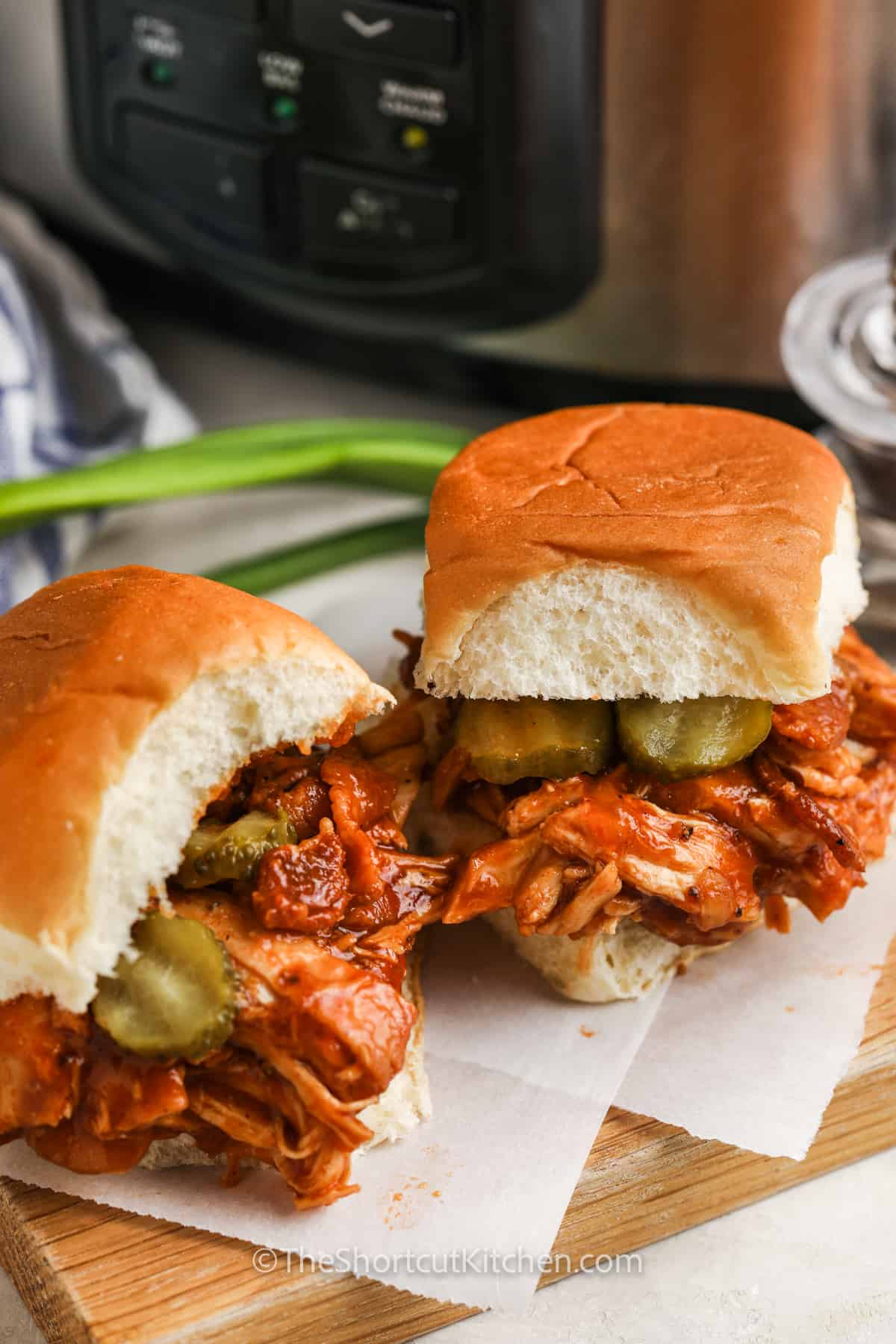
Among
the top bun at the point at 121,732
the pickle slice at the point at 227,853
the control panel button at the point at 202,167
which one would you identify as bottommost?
the pickle slice at the point at 227,853

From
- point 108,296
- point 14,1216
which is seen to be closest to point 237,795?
point 14,1216

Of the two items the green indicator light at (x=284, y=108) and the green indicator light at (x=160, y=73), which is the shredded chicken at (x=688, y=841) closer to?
the green indicator light at (x=284, y=108)

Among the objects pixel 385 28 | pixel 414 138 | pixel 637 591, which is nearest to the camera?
pixel 637 591

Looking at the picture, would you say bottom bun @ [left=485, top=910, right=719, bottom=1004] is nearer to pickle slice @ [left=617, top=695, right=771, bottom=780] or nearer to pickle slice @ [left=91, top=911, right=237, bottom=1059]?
pickle slice @ [left=617, top=695, right=771, bottom=780]

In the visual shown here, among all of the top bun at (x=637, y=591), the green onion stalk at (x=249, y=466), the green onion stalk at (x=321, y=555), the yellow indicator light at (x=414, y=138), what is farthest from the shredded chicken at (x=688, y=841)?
the yellow indicator light at (x=414, y=138)

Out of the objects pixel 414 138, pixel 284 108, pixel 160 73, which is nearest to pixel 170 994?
pixel 414 138

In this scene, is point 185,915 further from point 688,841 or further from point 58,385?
point 58,385

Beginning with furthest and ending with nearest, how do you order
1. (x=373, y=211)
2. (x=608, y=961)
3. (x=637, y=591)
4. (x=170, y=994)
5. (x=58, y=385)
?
(x=58, y=385) < (x=373, y=211) < (x=608, y=961) < (x=637, y=591) < (x=170, y=994)
